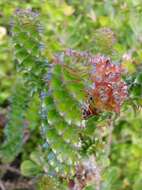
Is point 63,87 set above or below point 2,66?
above

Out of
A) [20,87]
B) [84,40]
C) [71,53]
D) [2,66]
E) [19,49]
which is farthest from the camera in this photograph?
[2,66]

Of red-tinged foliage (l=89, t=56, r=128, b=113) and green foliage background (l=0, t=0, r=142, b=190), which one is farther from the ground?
red-tinged foliage (l=89, t=56, r=128, b=113)

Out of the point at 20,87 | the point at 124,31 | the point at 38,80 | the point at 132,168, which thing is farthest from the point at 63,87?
the point at 132,168

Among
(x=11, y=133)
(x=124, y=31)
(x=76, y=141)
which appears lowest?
(x=11, y=133)

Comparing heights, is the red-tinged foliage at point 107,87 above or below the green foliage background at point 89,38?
above

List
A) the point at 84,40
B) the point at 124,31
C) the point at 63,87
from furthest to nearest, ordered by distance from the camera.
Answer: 1. the point at 84,40
2. the point at 124,31
3. the point at 63,87

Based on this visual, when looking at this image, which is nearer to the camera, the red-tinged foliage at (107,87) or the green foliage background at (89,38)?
the red-tinged foliage at (107,87)

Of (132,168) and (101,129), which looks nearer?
(101,129)

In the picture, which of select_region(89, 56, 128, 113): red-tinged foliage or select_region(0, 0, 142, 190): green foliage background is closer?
select_region(89, 56, 128, 113): red-tinged foliage

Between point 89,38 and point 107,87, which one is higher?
point 107,87

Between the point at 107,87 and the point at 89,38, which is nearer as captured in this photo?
the point at 107,87

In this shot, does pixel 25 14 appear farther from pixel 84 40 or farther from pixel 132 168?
pixel 132 168
